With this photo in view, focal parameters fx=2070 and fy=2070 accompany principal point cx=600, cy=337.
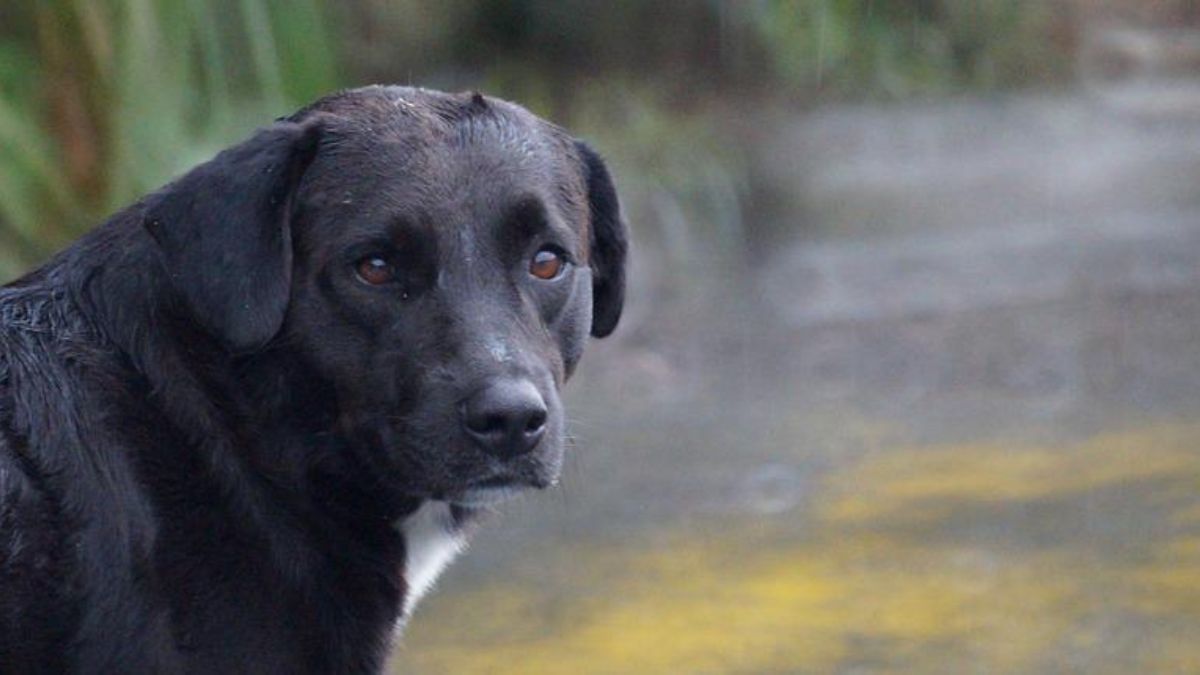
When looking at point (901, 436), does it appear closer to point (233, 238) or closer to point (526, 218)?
point (526, 218)

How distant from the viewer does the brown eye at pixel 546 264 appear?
139 inches

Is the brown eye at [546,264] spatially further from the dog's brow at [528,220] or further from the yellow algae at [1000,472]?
the yellow algae at [1000,472]

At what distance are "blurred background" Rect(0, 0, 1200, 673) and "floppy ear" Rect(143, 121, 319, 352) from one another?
1776 millimetres

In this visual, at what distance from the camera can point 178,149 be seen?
6121 mm

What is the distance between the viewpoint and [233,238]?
3.33m

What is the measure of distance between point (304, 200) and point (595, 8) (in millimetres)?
6195

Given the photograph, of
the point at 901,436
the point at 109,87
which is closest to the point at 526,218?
the point at 109,87

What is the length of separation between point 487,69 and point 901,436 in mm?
3252

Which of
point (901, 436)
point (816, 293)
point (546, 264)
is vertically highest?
point (546, 264)

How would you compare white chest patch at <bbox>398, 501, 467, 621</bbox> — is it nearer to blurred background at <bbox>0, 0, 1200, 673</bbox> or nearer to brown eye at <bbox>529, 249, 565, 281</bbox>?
brown eye at <bbox>529, 249, 565, 281</bbox>

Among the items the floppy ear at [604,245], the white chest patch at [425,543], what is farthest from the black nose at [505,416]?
the floppy ear at [604,245]

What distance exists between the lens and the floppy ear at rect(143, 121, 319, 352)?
10.8 ft

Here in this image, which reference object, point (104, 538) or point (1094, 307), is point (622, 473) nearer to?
point (1094, 307)

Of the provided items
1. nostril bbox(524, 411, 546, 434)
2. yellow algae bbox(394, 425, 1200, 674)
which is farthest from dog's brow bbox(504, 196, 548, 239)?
yellow algae bbox(394, 425, 1200, 674)
